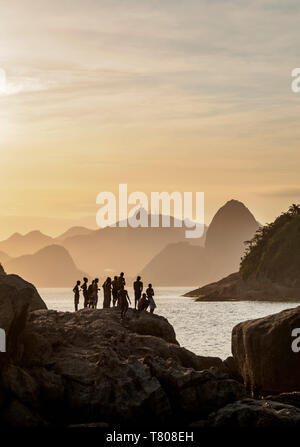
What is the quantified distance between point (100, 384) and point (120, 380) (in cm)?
75

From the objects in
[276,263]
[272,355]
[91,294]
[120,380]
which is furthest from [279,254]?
[120,380]

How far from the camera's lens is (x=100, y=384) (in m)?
28.4

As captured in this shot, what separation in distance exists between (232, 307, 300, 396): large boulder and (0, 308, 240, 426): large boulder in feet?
14.9

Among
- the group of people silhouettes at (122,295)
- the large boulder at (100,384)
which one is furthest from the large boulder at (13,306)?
the group of people silhouettes at (122,295)

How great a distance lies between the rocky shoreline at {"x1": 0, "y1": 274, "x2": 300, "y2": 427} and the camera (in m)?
27.0

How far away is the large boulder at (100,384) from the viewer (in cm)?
2738

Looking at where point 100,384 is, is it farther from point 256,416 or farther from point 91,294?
point 91,294

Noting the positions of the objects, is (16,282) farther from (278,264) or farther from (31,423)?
(278,264)

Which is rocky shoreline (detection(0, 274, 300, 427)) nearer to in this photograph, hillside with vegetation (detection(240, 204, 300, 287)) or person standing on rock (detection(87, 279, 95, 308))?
person standing on rock (detection(87, 279, 95, 308))

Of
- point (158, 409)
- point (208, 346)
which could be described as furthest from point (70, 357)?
point (208, 346)

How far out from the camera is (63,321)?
36.0 metres

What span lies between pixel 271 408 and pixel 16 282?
10521 millimetres

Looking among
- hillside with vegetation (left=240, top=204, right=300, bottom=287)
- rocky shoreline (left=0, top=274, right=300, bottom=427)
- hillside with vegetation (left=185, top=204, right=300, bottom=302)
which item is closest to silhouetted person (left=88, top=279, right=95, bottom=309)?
rocky shoreline (left=0, top=274, right=300, bottom=427)
